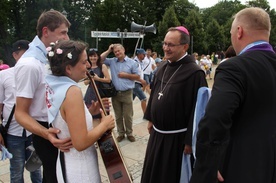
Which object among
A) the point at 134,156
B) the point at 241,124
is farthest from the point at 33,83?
the point at 134,156

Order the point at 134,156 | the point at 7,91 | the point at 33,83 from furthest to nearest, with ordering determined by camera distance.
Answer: the point at 134,156 → the point at 7,91 → the point at 33,83

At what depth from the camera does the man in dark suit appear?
4.95 ft

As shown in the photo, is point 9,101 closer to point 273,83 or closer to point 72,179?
point 72,179

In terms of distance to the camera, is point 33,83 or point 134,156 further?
point 134,156

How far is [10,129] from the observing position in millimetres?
2746

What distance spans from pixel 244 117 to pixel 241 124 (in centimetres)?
5

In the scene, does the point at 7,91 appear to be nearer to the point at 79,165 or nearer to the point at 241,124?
the point at 79,165

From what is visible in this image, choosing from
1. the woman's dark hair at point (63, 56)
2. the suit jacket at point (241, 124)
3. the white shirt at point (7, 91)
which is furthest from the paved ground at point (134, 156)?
Answer: the woman's dark hair at point (63, 56)

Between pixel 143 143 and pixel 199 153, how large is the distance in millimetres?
3633

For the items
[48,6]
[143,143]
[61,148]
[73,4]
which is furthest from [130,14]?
[61,148]

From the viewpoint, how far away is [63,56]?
1.74 meters

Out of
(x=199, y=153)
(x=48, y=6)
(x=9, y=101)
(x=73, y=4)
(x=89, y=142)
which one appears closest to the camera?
(x=199, y=153)

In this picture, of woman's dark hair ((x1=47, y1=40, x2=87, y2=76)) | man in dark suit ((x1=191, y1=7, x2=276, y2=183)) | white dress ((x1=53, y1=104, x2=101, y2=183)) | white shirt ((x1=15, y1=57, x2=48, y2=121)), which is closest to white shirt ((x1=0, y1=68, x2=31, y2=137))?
white shirt ((x1=15, y1=57, x2=48, y2=121))

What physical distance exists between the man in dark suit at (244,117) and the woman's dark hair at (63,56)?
0.99m
